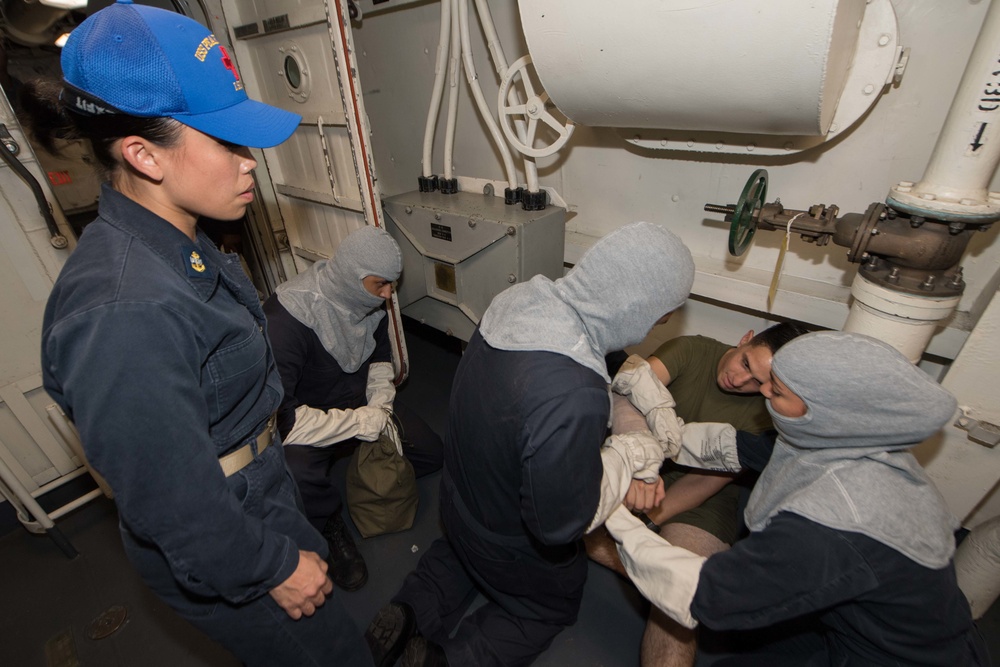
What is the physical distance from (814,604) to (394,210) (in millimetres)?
2118

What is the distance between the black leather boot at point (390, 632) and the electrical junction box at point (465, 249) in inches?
47.3

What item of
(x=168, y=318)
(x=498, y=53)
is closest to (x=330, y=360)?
(x=168, y=318)

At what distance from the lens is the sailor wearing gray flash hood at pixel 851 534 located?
95cm

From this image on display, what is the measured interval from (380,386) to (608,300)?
1.43 metres

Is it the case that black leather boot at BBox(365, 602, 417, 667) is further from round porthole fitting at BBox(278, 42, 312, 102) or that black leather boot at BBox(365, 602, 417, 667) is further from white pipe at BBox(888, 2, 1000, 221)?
round porthole fitting at BBox(278, 42, 312, 102)

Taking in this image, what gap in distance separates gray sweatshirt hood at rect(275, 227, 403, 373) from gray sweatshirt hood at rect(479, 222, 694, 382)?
89 centimetres

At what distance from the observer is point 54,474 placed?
6.84 ft

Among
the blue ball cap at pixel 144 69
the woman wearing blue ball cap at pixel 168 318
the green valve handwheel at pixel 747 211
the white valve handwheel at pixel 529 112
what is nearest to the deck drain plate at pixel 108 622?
the woman wearing blue ball cap at pixel 168 318

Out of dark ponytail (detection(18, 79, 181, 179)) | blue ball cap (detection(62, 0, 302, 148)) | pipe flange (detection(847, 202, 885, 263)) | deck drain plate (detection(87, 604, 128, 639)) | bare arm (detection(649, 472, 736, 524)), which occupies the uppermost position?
blue ball cap (detection(62, 0, 302, 148))

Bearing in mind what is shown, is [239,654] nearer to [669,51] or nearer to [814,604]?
[814,604]

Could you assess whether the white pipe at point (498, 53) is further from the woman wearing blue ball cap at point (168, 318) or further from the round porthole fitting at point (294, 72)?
the woman wearing blue ball cap at point (168, 318)

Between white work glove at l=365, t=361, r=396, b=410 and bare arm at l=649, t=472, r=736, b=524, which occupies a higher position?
white work glove at l=365, t=361, r=396, b=410

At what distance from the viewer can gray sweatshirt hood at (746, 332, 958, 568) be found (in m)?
0.94

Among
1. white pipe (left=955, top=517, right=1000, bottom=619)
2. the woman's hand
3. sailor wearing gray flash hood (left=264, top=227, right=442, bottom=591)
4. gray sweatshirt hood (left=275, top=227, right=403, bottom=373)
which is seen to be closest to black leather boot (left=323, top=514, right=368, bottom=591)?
sailor wearing gray flash hood (left=264, top=227, right=442, bottom=591)
